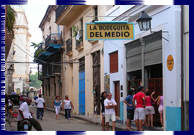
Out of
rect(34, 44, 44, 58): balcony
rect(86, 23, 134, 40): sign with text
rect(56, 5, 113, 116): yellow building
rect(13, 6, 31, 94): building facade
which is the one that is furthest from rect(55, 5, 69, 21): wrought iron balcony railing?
rect(13, 6, 31, 94): building facade

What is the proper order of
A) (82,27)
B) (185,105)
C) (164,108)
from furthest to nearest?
(82,27), (164,108), (185,105)

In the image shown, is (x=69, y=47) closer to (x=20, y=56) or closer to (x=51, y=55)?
(x=51, y=55)

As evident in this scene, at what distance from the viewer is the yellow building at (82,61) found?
21.4 meters

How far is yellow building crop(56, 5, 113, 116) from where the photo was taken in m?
21.4

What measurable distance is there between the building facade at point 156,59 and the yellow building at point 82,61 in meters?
3.15

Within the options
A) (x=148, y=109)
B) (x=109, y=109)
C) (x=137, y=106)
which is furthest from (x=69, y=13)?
(x=137, y=106)

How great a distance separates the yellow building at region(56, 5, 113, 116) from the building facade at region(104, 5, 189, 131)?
3155 millimetres

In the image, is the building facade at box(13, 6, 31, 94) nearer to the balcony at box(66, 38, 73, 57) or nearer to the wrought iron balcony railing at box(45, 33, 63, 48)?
the wrought iron balcony railing at box(45, 33, 63, 48)

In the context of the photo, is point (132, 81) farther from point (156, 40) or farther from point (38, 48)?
point (38, 48)

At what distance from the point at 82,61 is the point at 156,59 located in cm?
1215

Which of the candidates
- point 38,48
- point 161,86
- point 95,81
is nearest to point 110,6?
point 95,81

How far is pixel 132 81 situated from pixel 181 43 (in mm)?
4706

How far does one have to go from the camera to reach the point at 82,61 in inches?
1000

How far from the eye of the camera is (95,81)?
22.1 m
